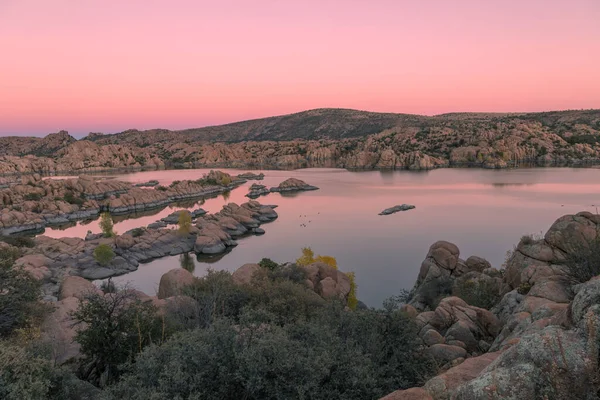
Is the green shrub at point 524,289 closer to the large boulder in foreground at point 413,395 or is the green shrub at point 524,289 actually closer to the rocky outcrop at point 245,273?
the large boulder in foreground at point 413,395

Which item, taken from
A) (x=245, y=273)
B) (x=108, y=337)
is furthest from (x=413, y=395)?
(x=245, y=273)

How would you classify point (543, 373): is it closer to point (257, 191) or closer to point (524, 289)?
point (524, 289)

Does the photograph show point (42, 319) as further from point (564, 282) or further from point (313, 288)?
point (564, 282)

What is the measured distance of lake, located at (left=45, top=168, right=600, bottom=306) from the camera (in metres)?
38.4

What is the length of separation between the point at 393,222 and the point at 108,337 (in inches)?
1905

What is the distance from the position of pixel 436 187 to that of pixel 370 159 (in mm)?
64686

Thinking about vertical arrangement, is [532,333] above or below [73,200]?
above

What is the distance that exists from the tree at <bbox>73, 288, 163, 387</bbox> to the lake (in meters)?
21.2

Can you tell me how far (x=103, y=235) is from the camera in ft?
163

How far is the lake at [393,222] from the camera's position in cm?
3844

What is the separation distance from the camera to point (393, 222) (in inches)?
2167

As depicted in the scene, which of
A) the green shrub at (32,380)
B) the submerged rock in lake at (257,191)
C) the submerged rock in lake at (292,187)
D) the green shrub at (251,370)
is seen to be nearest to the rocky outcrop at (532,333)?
the green shrub at (251,370)

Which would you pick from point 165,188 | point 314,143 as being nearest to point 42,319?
point 165,188

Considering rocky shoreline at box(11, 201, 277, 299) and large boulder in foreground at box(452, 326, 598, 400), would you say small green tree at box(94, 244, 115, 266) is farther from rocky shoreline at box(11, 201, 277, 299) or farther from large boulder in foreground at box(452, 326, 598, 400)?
large boulder in foreground at box(452, 326, 598, 400)
